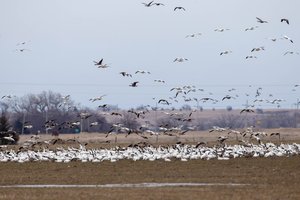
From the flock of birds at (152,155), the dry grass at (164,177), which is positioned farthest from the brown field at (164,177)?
the flock of birds at (152,155)

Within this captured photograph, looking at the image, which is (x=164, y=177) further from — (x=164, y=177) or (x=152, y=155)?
(x=152, y=155)

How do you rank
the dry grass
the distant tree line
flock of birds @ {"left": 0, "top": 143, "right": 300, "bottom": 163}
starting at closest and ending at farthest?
1. the dry grass
2. flock of birds @ {"left": 0, "top": 143, "right": 300, "bottom": 163}
3. the distant tree line

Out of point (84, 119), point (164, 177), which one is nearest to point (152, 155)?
point (164, 177)

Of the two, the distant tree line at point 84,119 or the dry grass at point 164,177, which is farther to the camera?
the distant tree line at point 84,119

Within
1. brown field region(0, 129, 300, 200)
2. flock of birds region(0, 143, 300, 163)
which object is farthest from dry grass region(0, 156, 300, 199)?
flock of birds region(0, 143, 300, 163)

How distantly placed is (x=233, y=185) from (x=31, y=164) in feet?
68.9

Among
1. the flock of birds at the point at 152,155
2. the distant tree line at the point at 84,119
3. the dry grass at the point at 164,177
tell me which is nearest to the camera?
the dry grass at the point at 164,177

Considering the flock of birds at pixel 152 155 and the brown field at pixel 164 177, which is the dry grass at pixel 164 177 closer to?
the brown field at pixel 164 177

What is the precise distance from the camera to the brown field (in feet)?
93.9

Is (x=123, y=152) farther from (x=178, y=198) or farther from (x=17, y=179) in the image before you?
(x=178, y=198)

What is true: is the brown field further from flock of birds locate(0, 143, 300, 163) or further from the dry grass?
flock of birds locate(0, 143, 300, 163)

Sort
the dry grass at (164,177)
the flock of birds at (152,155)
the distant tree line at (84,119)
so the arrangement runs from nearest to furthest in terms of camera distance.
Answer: the dry grass at (164,177), the flock of birds at (152,155), the distant tree line at (84,119)

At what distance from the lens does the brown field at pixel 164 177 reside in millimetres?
28609

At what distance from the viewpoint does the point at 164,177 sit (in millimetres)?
36906
